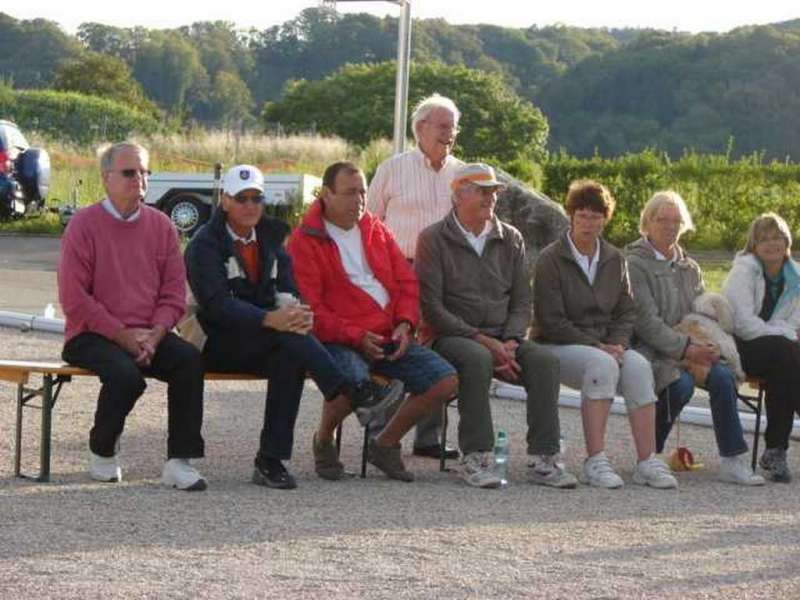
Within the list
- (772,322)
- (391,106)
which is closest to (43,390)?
(772,322)

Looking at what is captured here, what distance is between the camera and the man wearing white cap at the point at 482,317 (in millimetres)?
8812

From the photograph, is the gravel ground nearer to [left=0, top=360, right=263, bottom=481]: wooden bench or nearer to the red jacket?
[left=0, top=360, right=263, bottom=481]: wooden bench

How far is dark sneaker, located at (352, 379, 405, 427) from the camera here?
28.3ft

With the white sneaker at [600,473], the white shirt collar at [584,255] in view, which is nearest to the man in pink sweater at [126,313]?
the white sneaker at [600,473]

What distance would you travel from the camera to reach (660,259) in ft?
31.5

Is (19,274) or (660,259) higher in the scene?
(660,259)

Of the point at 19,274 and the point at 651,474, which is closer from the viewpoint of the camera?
the point at 651,474

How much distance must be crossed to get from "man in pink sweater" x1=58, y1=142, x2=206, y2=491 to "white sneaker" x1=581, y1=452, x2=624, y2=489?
175cm

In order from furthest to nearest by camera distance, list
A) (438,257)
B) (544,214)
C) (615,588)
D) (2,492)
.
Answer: (544,214), (438,257), (2,492), (615,588)

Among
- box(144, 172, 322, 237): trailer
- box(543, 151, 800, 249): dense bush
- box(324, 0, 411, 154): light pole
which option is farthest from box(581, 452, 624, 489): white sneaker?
box(543, 151, 800, 249): dense bush

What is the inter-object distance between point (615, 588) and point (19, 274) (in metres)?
16.2

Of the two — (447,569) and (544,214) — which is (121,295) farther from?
(544,214)

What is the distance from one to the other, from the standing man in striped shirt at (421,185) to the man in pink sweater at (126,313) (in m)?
1.34

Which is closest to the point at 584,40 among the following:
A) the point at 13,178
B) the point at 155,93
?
the point at 155,93
